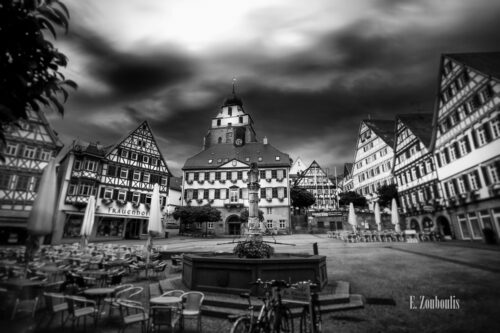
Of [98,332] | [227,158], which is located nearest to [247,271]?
[98,332]

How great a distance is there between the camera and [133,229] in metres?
30.9

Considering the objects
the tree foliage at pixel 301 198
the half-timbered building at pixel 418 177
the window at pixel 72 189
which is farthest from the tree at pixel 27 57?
the tree foliage at pixel 301 198

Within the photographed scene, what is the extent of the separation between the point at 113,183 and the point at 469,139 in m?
30.9

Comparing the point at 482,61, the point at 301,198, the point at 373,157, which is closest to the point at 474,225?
the point at 482,61

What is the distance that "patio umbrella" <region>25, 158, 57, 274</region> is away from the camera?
4.11 meters

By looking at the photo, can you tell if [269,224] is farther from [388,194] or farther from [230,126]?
[230,126]

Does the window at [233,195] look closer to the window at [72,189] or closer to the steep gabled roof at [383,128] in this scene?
the window at [72,189]

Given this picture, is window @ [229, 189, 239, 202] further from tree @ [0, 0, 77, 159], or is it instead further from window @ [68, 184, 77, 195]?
tree @ [0, 0, 77, 159]

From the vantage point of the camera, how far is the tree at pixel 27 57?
2.54 metres

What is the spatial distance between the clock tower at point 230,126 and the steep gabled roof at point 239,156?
31.1ft

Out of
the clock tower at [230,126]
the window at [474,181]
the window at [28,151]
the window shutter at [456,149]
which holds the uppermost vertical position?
the clock tower at [230,126]

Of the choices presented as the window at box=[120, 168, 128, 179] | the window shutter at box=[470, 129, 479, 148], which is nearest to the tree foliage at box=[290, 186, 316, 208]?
the window at box=[120, 168, 128, 179]

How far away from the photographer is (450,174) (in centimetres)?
1856

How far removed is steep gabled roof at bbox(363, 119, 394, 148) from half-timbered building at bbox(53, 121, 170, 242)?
32763 millimetres
